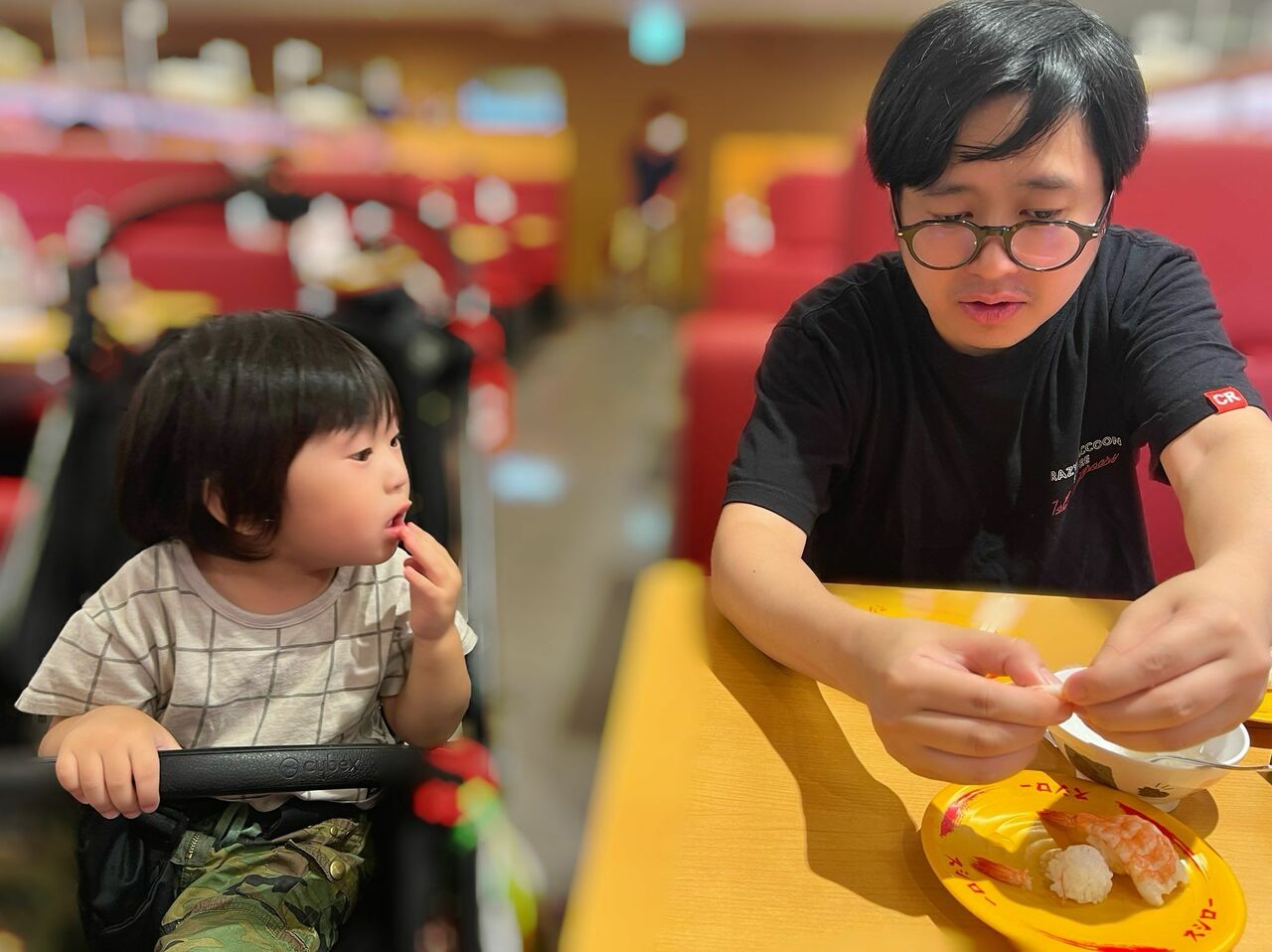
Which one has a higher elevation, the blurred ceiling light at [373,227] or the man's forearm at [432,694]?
the blurred ceiling light at [373,227]

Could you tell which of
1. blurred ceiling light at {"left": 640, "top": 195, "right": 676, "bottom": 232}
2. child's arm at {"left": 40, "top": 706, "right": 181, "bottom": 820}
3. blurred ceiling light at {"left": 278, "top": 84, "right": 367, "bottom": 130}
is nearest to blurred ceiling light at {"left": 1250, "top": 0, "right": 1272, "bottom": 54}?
blurred ceiling light at {"left": 640, "top": 195, "right": 676, "bottom": 232}

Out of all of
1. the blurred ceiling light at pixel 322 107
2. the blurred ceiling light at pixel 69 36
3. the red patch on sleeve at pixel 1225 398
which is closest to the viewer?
the red patch on sleeve at pixel 1225 398

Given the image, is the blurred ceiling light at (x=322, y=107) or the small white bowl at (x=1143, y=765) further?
the blurred ceiling light at (x=322, y=107)

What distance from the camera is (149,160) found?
10.2 feet

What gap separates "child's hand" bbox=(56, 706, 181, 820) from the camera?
56 cm

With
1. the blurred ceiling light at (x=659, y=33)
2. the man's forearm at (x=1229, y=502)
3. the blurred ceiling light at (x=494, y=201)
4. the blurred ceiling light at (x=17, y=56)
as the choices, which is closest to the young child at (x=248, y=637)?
the man's forearm at (x=1229, y=502)

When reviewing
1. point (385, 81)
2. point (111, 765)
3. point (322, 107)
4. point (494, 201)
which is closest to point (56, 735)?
point (111, 765)

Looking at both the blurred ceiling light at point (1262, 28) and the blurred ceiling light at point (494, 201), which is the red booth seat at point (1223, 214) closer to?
the blurred ceiling light at point (1262, 28)

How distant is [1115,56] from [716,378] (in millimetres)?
403

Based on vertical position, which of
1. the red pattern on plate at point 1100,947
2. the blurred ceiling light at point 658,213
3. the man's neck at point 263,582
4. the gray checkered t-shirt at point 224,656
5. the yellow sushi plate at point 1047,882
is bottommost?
the red pattern on plate at point 1100,947

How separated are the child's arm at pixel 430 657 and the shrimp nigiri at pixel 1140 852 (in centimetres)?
38

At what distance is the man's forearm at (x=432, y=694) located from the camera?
0.60m

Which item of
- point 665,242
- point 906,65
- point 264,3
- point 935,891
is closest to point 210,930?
point 935,891

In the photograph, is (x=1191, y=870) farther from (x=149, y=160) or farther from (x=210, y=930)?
(x=149, y=160)
